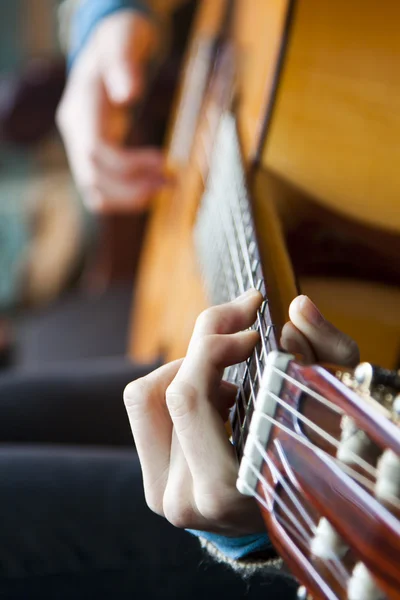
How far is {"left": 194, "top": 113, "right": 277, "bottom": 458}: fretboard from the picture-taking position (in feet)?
1.26

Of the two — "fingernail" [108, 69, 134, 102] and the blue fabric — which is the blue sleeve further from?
the blue fabric

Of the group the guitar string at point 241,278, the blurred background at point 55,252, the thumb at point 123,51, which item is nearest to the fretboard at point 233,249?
the guitar string at point 241,278

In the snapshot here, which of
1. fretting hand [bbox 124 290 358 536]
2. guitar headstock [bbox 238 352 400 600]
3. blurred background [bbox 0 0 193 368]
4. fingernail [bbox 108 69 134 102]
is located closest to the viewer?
guitar headstock [bbox 238 352 400 600]

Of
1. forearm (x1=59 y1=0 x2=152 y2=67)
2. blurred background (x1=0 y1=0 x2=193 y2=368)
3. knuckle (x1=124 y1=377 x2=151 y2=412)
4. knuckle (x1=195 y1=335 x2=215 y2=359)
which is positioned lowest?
blurred background (x1=0 y1=0 x2=193 y2=368)

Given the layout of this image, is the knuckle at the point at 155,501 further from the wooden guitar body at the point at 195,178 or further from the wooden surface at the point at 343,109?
the wooden surface at the point at 343,109

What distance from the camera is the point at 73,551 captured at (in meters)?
0.51

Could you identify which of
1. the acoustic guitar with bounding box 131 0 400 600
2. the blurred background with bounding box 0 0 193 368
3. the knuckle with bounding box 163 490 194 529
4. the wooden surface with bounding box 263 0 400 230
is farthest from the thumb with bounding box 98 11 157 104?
the knuckle with bounding box 163 490 194 529

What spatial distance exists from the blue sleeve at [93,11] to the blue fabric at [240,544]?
81 cm

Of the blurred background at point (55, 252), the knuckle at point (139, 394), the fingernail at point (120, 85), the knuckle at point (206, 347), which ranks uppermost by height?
the fingernail at point (120, 85)

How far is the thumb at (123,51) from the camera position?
37.6 inches

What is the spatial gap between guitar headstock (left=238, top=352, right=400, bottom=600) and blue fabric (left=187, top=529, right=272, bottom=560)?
0.31 ft

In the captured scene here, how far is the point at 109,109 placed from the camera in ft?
3.36

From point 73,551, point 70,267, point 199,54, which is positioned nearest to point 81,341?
point 70,267

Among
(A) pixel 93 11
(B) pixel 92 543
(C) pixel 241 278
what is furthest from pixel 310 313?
(A) pixel 93 11
